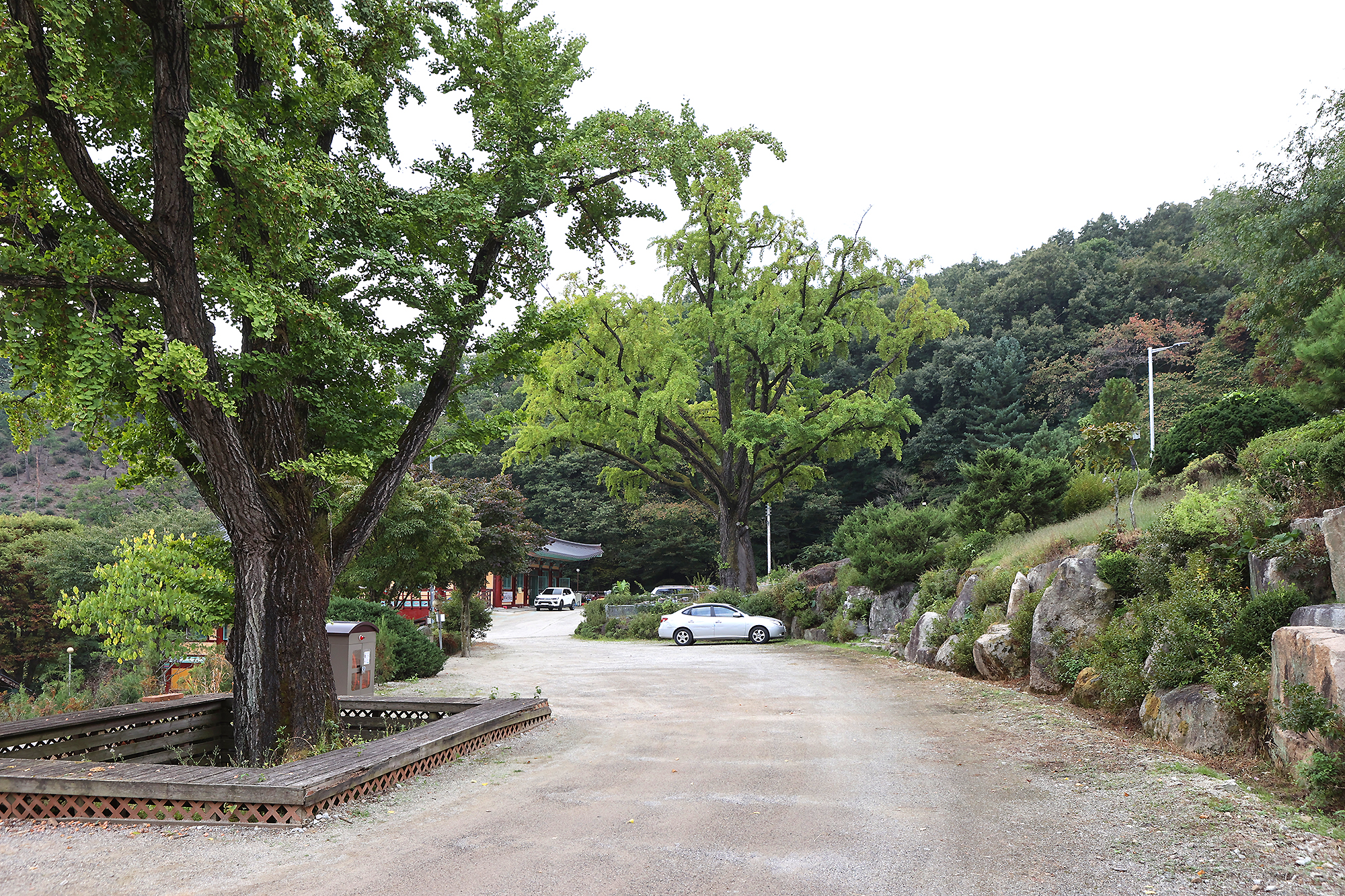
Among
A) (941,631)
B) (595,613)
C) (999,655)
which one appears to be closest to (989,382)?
(595,613)

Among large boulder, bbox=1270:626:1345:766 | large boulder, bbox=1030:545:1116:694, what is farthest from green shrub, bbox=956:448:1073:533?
large boulder, bbox=1270:626:1345:766

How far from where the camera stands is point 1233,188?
25266 mm

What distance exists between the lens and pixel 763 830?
573 centimetres

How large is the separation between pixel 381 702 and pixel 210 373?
16.3 feet

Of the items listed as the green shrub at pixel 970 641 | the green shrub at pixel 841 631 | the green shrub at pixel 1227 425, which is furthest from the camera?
the green shrub at pixel 841 631

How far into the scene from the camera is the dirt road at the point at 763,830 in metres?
4.77

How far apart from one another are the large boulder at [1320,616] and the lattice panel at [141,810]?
8333mm

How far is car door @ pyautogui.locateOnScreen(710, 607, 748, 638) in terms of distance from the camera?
24781 millimetres

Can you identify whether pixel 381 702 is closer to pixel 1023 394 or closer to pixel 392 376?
pixel 392 376

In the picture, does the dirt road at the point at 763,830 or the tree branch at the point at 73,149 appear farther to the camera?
the tree branch at the point at 73,149

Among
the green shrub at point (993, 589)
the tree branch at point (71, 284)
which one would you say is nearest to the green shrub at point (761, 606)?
the green shrub at point (993, 589)

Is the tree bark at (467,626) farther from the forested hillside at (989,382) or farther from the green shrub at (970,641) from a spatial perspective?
the forested hillside at (989,382)

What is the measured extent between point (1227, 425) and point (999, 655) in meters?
7.19

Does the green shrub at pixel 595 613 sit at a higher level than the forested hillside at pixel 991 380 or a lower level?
lower
